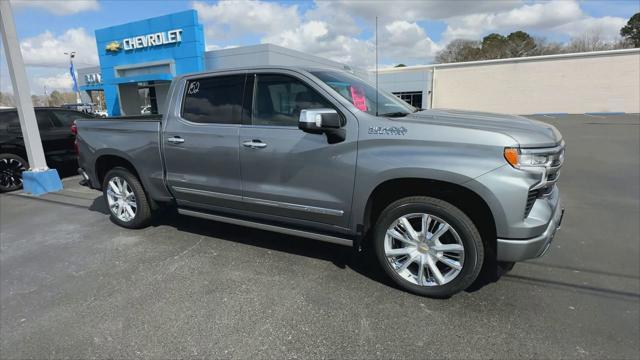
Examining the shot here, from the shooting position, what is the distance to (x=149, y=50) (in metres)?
23.4

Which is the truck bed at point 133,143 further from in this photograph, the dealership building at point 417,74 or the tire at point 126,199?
the dealership building at point 417,74

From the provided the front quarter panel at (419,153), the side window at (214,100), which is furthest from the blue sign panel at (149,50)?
the front quarter panel at (419,153)

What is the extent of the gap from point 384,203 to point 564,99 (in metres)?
38.4

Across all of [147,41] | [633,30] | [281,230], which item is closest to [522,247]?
[281,230]

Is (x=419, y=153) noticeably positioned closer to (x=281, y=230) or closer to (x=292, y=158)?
(x=292, y=158)

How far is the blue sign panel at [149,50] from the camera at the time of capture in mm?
21594

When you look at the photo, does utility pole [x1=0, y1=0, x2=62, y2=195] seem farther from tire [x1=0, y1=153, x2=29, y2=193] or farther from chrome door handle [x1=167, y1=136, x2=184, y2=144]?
chrome door handle [x1=167, y1=136, x2=184, y2=144]

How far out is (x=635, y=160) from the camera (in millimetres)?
8445

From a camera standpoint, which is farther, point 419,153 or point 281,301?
point 281,301

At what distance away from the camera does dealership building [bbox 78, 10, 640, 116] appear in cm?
2178

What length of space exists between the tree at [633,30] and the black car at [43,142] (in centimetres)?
6158

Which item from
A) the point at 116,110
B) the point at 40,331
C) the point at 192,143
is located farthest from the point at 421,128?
the point at 116,110

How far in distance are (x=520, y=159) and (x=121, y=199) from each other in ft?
15.1

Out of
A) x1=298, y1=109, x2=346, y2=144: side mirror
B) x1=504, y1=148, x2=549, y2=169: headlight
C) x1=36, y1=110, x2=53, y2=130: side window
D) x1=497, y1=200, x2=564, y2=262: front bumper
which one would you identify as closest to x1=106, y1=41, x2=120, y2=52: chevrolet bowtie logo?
x1=36, y1=110, x2=53, y2=130: side window
